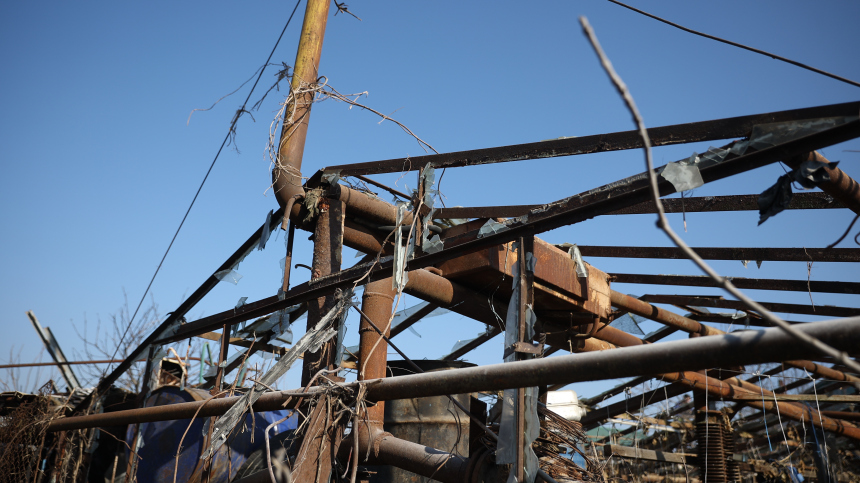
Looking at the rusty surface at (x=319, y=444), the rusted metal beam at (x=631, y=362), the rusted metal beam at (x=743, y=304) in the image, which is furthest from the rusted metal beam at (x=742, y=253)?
the rusted metal beam at (x=631, y=362)

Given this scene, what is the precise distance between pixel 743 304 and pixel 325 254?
18.6 feet

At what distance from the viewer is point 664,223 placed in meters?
1.15

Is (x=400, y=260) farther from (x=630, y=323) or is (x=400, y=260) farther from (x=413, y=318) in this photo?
(x=630, y=323)

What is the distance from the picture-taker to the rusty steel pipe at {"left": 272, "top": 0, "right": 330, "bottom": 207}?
558cm

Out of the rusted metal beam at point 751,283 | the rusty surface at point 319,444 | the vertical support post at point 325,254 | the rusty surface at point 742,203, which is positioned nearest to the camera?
the rusty surface at point 319,444

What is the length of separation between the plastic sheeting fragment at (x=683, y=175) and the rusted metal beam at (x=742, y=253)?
137 inches

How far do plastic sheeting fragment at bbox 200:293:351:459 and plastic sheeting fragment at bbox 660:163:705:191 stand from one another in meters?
2.60

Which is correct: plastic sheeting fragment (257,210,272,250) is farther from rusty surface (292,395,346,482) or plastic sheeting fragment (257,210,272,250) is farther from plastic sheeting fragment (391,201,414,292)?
Answer: rusty surface (292,395,346,482)

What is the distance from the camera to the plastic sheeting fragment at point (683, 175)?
10.7 ft

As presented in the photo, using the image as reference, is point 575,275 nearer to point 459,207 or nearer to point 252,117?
point 459,207

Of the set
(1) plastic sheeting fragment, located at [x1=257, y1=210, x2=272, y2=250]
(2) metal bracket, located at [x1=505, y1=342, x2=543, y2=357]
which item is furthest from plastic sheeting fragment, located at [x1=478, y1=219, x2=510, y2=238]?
(1) plastic sheeting fragment, located at [x1=257, y1=210, x2=272, y2=250]

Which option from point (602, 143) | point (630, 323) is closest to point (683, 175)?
point (602, 143)

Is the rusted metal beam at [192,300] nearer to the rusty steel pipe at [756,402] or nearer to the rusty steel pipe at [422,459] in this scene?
the rusty steel pipe at [422,459]

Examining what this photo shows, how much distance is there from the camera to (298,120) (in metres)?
5.73
